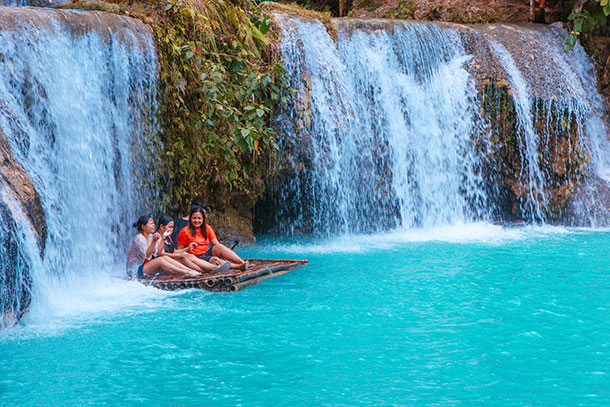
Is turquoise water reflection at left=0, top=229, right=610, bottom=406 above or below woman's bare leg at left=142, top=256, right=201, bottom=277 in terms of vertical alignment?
below

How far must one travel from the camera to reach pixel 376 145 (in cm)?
1327

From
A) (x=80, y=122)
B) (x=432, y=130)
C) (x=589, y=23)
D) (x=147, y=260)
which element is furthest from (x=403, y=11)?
(x=147, y=260)

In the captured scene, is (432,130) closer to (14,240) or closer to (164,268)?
(164,268)

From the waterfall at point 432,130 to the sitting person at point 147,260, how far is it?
4382 millimetres

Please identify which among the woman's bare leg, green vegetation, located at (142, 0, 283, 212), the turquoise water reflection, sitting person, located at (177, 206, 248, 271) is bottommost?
the turquoise water reflection

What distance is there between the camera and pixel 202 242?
8.80 meters

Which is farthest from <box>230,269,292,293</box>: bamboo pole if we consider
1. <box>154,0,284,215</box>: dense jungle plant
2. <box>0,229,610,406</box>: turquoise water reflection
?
<box>154,0,284,215</box>: dense jungle plant

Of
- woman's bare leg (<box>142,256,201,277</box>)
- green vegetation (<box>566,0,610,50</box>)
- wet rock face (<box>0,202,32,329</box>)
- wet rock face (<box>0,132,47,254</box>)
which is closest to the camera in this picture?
wet rock face (<box>0,202,32,329</box>)

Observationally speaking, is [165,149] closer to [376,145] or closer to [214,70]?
[214,70]

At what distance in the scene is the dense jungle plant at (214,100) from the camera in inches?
398

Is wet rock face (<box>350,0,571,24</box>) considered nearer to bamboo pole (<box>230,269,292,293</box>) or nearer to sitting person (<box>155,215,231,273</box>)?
bamboo pole (<box>230,269,292,293</box>)

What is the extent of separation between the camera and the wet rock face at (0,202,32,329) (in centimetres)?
617

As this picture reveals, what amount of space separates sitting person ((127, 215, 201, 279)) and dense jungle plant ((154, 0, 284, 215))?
2.01 meters

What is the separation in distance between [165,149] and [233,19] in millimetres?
2624
